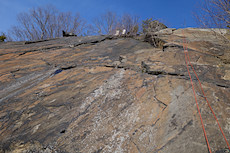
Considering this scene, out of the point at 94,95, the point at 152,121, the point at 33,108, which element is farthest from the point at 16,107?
the point at 152,121

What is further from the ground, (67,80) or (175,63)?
(175,63)

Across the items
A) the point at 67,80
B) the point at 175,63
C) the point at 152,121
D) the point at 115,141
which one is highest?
the point at 175,63

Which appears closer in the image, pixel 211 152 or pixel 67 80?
pixel 211 152

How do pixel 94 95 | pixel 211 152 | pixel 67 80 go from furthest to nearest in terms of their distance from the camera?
1. pixel 67 80
2. pixel 94 95
3. pixel 211 152

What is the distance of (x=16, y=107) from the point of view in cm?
222

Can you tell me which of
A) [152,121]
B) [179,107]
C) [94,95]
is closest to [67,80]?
[94,95]

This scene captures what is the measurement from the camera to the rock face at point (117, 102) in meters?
1.66

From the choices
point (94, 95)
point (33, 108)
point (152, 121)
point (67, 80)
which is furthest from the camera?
point (67, 80)

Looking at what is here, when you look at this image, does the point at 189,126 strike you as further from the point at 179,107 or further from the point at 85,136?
the point at 85,136

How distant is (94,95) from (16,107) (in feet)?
4.41

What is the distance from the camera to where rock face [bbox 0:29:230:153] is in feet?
5.45

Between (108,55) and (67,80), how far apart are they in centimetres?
147

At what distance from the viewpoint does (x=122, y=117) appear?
6.42ft

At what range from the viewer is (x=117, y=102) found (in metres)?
2.20
